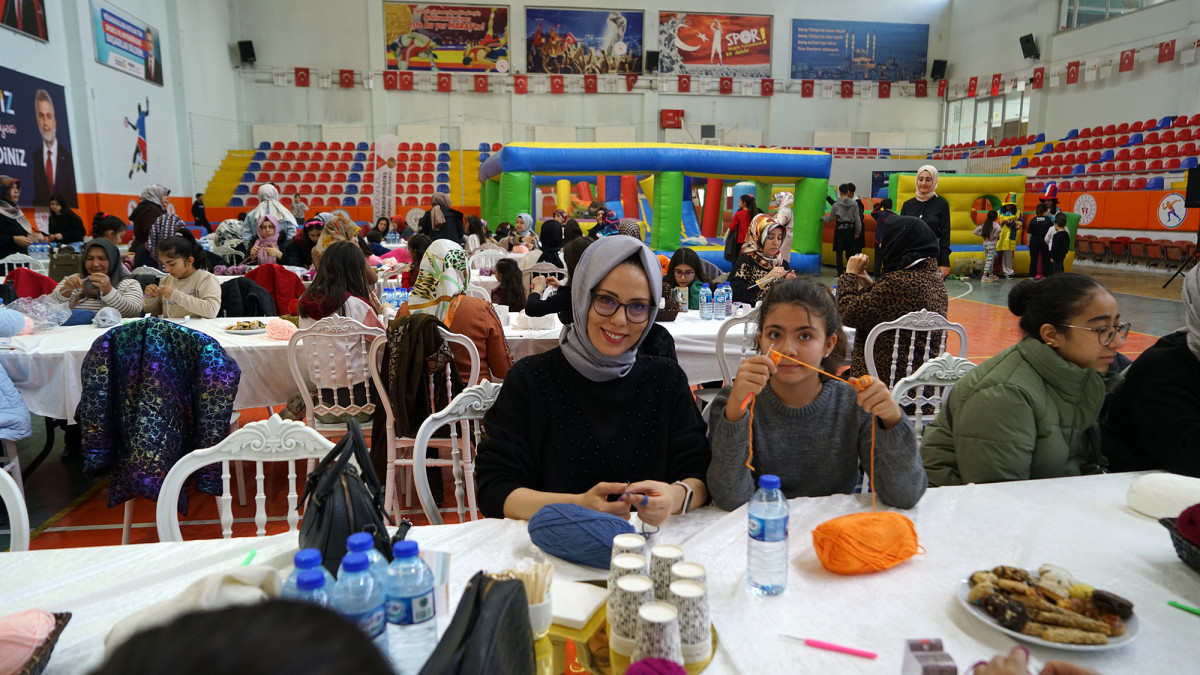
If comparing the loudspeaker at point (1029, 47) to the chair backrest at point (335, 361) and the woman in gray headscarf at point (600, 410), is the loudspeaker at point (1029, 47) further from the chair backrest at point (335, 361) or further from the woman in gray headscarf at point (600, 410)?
the woman in gray headscarf at point (600, 410)

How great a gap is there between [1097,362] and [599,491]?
1502 mm

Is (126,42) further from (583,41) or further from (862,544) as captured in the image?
(862,544)

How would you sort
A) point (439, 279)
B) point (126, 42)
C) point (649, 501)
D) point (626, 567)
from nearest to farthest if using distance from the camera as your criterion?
1. point (626, 567)
2. point (649, 501)
3. point (439, 279)
4. point (126, 42)

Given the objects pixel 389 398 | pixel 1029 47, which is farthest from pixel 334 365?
pixel 1029 47

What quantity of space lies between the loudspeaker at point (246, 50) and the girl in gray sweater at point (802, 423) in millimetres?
21108

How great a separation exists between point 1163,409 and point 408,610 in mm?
2103

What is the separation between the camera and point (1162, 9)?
47.5 ft

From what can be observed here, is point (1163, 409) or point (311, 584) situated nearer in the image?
point (311, 584)

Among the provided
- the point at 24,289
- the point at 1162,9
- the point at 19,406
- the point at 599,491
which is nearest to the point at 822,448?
the point at 599,491

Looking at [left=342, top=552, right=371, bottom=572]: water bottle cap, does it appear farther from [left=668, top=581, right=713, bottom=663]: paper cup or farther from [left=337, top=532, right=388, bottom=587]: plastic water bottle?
[left=668, top=581, right=713, bottom=663]: paper cup

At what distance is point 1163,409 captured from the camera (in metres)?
1.92


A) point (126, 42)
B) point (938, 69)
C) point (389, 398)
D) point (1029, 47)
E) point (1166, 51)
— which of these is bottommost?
point (389, 398)

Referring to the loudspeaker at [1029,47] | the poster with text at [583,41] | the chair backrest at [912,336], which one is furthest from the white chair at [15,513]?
the loudspeaker at [1029,47]

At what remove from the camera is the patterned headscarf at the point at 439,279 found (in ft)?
12.7
